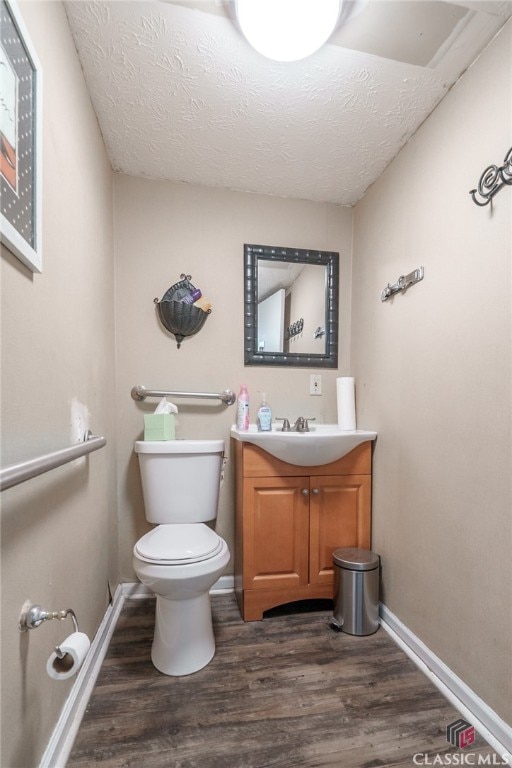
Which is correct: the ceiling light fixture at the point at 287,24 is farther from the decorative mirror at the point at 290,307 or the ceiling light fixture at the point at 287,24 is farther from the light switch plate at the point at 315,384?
the light switch plate at the point at 315,384

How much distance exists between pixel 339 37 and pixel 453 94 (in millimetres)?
482

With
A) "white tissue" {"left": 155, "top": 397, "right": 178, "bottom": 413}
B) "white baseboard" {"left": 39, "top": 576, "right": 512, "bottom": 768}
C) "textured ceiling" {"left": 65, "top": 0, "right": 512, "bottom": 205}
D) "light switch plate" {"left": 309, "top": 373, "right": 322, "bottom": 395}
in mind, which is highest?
"textured ceiling" {"left": 65, "top": 0, "right": 512, "bottom": 205}

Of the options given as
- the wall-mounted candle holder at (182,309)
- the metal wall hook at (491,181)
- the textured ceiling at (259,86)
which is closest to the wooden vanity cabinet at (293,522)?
the wall-mounted candle holder at (182,309)

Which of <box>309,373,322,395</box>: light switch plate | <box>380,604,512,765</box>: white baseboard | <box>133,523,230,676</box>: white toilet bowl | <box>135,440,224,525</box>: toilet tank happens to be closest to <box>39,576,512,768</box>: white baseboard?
<box>380,604,512,765</box>: white baseboard

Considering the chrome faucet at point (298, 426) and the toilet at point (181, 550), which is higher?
the chrome faucet at point (298, 426)

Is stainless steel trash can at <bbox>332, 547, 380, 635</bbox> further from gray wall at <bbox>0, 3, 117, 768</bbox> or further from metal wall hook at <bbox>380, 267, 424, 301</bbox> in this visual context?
metal wall hook at <bbox>380, 267, 424, 301</bbox>

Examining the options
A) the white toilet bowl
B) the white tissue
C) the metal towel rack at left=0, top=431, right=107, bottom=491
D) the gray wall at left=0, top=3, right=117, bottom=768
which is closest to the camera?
the metal towel rack at left=0, top=431, right=107, bottom=491

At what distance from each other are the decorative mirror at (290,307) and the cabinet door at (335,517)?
0.68 metres

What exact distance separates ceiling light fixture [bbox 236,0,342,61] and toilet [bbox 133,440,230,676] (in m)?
1.46

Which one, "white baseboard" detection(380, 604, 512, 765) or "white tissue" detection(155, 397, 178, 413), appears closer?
"white baseboard" detection(380, 604, 512, 765)

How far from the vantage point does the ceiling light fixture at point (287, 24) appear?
0.94 m

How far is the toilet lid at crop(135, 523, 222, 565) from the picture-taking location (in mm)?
1169

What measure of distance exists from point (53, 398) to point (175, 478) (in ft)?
2.56

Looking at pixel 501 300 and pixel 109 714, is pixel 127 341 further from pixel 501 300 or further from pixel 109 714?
pixel 501 300
